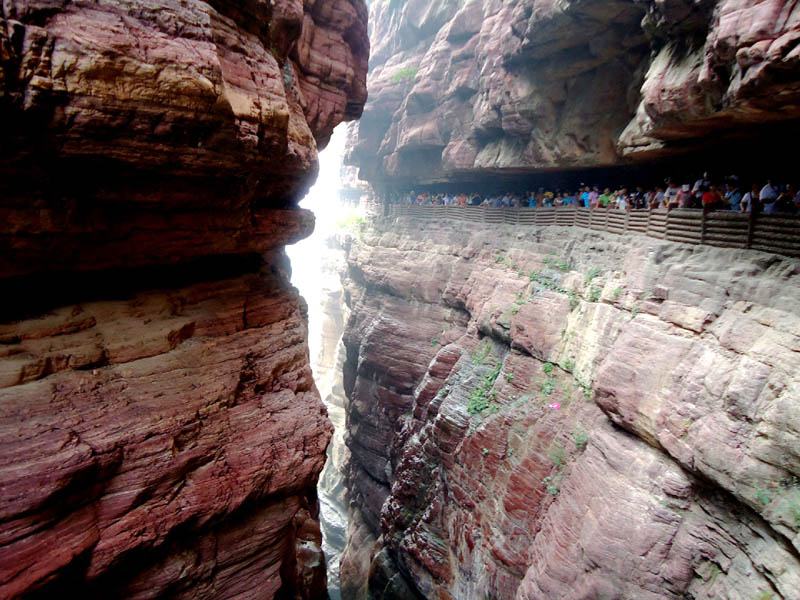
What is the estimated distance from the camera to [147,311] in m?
7.76

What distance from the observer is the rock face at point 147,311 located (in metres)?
5.21

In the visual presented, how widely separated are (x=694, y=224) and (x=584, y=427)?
542 centimetres

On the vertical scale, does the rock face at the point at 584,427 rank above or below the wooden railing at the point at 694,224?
below

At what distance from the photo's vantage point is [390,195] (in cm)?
3344

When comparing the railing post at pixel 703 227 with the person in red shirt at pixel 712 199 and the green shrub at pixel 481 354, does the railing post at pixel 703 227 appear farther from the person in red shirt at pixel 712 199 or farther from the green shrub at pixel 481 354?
the green shrub at pixel 481 354

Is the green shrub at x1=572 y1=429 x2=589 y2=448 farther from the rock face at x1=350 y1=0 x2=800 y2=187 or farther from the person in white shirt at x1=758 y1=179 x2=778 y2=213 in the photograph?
the rock face at x1=350 y1=0 x2=800 y2=187

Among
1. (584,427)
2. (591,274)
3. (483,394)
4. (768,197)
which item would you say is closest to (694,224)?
(768,197)

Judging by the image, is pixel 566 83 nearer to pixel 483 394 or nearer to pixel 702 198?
pixel 702 198

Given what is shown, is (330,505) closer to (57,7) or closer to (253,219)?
(253,219)

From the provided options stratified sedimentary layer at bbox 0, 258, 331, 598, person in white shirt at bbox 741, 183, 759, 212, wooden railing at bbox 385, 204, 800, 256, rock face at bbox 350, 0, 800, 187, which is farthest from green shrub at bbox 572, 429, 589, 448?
A: rock face at bbox 350, 0, 800, 187

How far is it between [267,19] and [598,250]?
10588mm

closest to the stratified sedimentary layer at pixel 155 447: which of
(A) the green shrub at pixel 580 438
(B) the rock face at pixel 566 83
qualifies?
(A) the green shrub at pixel 580 438

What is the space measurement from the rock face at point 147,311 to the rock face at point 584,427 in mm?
5941

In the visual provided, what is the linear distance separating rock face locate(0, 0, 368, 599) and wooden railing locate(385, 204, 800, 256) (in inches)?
339
